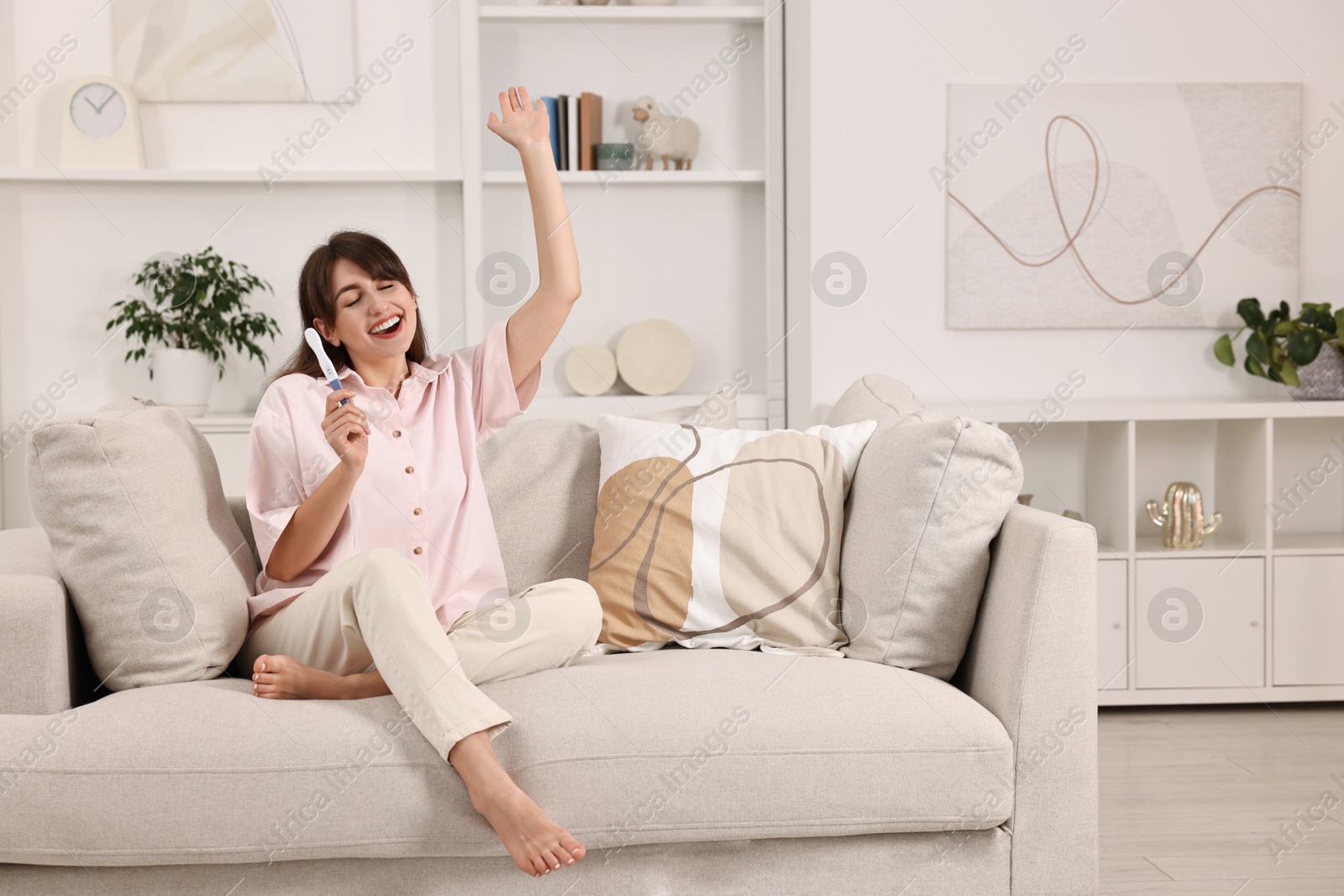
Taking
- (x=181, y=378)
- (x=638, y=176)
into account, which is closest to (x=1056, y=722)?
(x=638, y=176)

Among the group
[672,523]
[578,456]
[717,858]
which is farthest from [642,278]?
[717,858]

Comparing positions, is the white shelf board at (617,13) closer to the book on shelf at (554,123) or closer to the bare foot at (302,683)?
the book on shelf at (554,123)

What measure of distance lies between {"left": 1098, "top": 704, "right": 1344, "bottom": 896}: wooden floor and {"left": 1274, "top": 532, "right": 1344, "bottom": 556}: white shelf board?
416 millimetres

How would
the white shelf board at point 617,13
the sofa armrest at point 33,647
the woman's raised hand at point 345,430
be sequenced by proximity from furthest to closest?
the white shelf board at point 617,13 → the woman's raised hand at point 345,430 → the sofa armrest at point 33,647

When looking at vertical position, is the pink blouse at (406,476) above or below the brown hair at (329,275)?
below

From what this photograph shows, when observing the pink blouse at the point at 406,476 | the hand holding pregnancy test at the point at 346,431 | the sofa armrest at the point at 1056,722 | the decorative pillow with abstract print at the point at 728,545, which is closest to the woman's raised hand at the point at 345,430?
the hand holding pregnancy test at the point at 346,431

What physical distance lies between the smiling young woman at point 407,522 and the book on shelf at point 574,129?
4.65ft

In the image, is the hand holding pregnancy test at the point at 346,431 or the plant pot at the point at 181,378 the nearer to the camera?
the hand holding pregnancy test at the point at 346,431

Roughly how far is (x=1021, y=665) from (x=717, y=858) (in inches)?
19.4

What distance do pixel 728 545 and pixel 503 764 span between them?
1.82ft

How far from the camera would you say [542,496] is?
1.96m

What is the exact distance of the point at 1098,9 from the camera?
3.01 m

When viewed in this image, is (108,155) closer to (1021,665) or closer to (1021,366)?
(1021,366)

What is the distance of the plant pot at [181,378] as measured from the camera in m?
3.08
